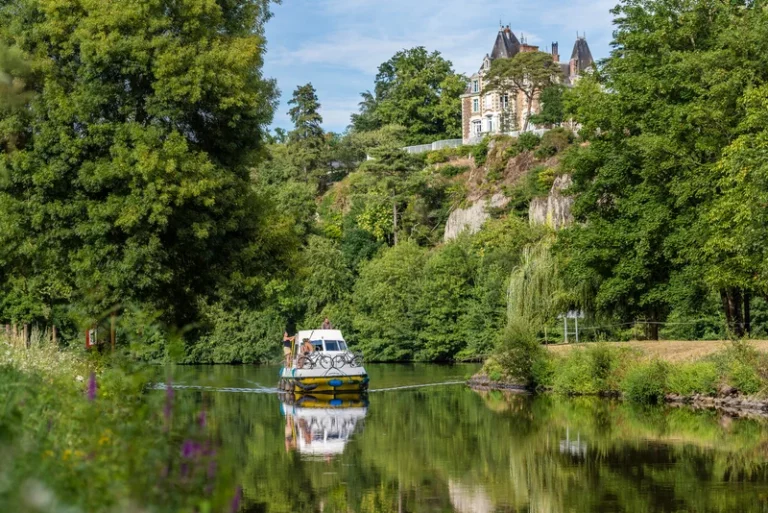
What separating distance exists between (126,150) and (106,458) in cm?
1871

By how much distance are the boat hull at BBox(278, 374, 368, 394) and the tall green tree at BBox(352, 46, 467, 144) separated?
7789 cm

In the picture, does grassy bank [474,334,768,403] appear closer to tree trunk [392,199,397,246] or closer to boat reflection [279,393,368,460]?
boat reflection [279,393,368,460]

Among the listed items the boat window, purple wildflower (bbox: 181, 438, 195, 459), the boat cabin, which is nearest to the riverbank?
the boat window

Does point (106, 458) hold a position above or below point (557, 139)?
below

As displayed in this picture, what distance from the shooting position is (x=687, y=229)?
35.5m

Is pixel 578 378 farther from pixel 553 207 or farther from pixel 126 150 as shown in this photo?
pixel 553 207

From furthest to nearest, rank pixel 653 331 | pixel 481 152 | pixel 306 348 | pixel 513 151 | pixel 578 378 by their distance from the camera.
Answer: pixel 481 152
pixel 513 151
pixel 653 331
pixel 306 348
pixel 578 378

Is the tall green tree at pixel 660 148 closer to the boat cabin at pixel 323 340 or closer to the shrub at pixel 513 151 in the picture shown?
the boat cabin at pixel 323 340

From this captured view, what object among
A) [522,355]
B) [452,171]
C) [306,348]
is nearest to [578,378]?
[522,355]

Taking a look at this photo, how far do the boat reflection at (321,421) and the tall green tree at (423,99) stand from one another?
79242 mm

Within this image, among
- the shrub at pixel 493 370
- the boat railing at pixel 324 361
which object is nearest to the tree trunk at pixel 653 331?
the shrub at pixel 493 370

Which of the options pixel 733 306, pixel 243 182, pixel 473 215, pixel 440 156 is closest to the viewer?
pixel 243 182

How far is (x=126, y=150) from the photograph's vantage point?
2436 centimetres

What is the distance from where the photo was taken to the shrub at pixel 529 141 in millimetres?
89625
